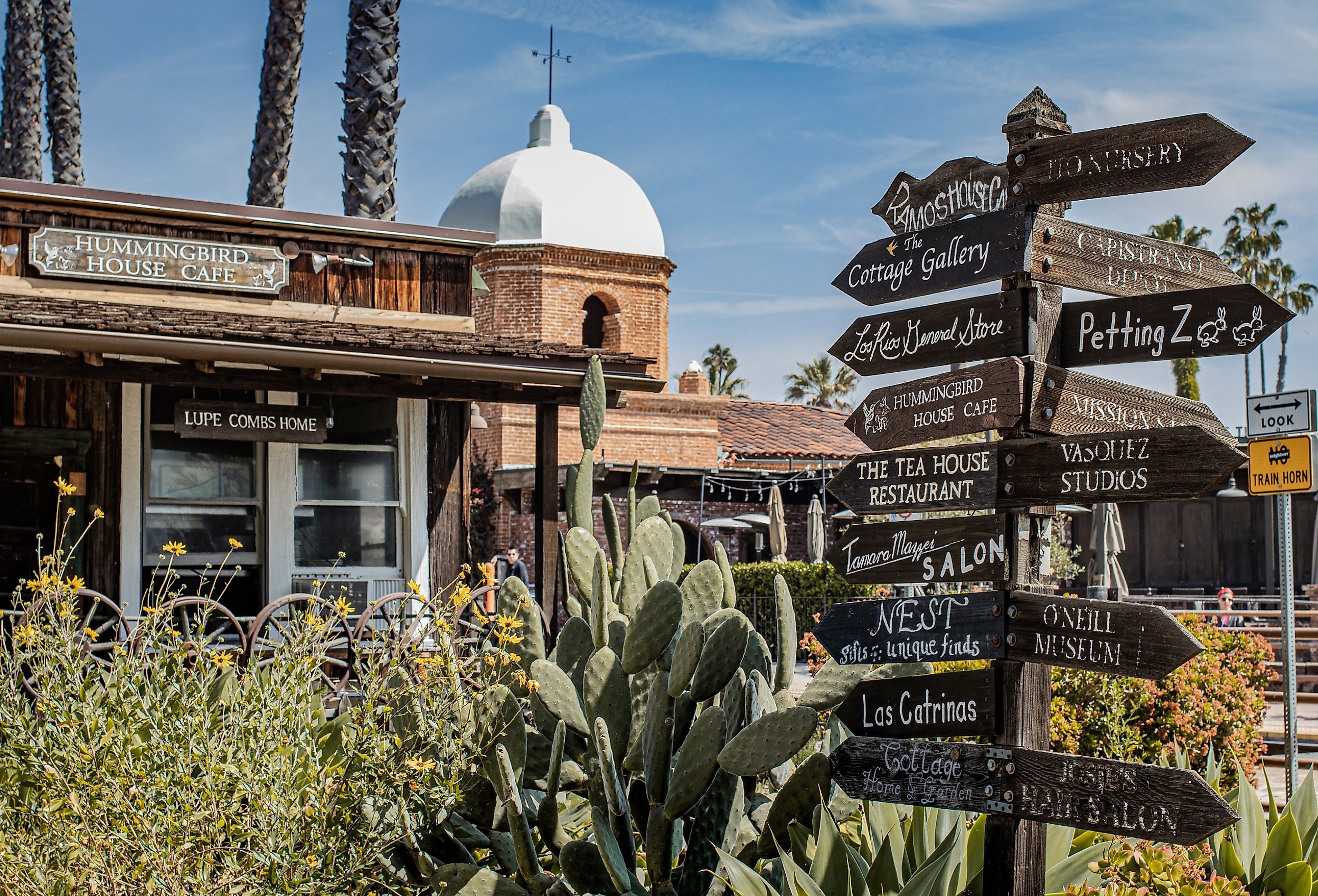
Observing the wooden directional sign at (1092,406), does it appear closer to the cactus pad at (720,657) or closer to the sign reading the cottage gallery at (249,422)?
the cactus pad at (720,657)

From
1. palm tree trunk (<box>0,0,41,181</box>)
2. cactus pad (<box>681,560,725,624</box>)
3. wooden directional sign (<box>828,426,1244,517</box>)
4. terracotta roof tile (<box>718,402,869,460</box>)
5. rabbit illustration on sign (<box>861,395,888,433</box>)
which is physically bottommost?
cactus pad (<box>681,560,725,624</box>)

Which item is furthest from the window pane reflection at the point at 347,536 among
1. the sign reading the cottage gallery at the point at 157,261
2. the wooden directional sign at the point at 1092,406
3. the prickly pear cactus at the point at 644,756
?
the wooden directional sign at the point at 1092,406

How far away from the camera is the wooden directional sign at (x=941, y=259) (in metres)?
3.93

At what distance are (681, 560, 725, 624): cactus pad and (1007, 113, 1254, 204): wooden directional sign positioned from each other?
1.95 metres

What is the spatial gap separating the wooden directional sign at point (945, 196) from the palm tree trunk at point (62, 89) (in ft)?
55.9

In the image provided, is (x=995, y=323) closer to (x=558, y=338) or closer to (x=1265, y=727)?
(x=1265, y=727)

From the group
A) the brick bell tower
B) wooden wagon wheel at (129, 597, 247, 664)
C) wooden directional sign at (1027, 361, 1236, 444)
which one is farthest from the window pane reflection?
the brick bell tower

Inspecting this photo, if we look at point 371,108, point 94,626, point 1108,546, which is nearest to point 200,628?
point 94,626

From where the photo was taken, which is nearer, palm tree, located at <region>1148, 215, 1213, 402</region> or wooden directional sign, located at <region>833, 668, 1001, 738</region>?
wooden directional sign, located at <region>833, 668, 1001, 738</region>

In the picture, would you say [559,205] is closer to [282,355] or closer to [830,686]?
[282,355]

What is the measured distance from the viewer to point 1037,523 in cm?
393

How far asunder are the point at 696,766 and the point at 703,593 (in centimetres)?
122

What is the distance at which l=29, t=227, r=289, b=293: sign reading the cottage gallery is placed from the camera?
9.52m

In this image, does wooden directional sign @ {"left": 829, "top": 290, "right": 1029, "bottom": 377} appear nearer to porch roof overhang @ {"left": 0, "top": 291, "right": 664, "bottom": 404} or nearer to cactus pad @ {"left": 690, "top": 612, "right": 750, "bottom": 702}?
cactus pad @ {"left": 690, "top": 612, "right": 750, "bottom": 702}
